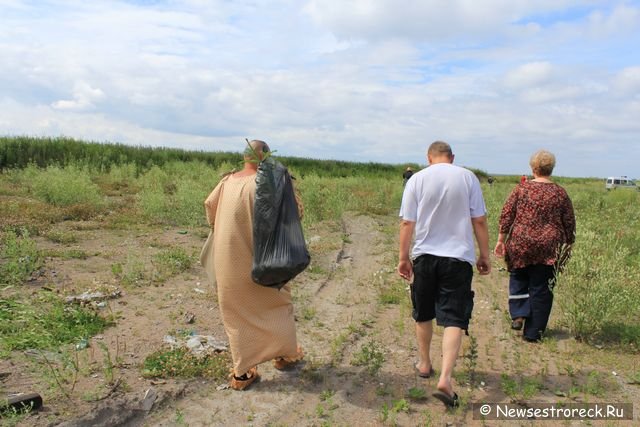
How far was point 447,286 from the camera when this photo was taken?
3.57m

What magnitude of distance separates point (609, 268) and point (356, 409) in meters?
2.85

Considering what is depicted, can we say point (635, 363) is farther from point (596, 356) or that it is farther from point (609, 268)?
point (609, 268)

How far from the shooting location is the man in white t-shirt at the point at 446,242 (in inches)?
139

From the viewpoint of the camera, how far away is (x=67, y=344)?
4.30m

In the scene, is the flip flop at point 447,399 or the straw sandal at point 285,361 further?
the straw sandal at point 285,361

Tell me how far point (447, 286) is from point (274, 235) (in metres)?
1.27

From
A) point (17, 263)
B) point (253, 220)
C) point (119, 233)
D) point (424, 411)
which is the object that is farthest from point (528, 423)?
point (119, 233)

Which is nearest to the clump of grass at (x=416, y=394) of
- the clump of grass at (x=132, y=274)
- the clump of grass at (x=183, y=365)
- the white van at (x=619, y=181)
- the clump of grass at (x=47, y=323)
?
the clump of grass at (x=183, y=365)

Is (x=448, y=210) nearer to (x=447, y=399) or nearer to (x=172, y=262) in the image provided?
(x=447, y=399)

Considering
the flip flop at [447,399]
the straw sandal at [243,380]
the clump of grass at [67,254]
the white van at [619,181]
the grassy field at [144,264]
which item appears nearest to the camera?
the flip flop at [447,399]

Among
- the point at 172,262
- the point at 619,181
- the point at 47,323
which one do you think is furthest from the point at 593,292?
the point at 619,181

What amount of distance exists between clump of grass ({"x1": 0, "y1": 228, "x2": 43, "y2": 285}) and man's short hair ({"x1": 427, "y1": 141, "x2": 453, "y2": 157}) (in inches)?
189

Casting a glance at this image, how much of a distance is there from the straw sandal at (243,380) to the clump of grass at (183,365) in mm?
175

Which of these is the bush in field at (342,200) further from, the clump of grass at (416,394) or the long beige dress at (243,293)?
the clump of grass at (416,394)
